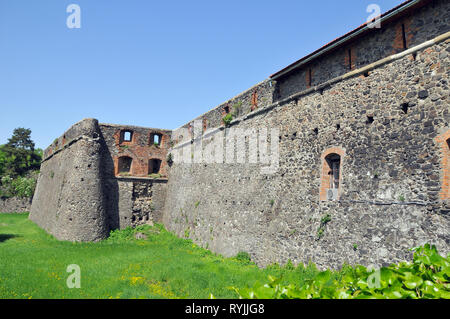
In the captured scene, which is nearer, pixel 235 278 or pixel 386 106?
pixel 386 106

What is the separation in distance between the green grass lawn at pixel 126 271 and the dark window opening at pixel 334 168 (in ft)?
8.12

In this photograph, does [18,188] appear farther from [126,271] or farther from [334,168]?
[334,168]

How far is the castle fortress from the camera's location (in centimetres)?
687

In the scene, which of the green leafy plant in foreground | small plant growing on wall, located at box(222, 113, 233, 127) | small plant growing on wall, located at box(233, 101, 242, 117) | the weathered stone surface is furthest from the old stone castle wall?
the weathered stone surface

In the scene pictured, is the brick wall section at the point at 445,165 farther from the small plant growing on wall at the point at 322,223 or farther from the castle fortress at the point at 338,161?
the small plant growing on wall at the point at 322,223

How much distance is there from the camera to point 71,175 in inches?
746

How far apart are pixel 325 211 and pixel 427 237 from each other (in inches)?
114

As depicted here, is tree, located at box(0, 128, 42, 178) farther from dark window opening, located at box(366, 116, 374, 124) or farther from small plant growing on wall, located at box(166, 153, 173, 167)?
dark window opening, located at box(366, 116, 374, 124)

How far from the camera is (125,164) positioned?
21875 mm

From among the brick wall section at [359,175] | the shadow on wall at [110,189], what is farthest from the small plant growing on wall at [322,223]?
the shadow on wall at [110,189]

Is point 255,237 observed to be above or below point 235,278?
above

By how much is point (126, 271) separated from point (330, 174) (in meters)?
7.45
